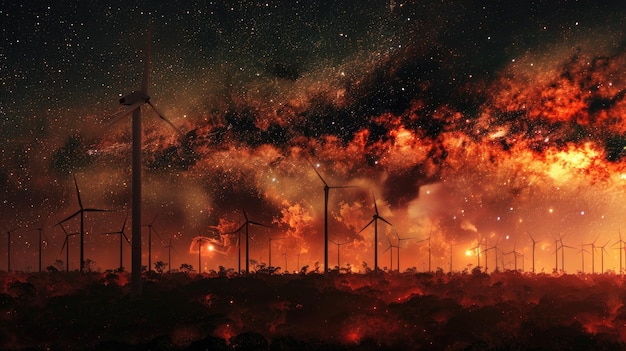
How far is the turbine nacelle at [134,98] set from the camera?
70.9m

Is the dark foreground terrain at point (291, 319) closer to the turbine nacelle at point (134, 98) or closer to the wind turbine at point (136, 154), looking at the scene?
the wind turbine at point (136, 154)

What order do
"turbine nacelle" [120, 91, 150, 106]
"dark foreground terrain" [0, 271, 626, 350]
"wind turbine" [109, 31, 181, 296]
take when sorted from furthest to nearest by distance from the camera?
"turbine nacelle" [120, 91, 150, 106], "wind turbine" [109, 31, 181, 296], "dark foreground terrain" [0, 271, 626, 350]

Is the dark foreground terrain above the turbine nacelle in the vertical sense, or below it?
below

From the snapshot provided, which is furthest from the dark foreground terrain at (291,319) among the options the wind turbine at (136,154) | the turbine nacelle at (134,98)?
the turbine nacelle at (134,98)

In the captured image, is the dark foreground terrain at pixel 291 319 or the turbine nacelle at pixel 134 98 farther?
the turbine nacelle at pixel 134 98

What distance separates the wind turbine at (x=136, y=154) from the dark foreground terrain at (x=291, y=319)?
3.44 m

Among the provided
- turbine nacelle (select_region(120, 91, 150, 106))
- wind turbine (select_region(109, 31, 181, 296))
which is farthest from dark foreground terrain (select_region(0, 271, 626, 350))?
turbine nacelle (select_region(120, 91, 150, 106))

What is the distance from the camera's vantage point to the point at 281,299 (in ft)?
239

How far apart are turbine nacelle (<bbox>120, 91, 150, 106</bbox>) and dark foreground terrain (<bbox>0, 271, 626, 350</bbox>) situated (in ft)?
71.7

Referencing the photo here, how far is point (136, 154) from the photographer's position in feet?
217

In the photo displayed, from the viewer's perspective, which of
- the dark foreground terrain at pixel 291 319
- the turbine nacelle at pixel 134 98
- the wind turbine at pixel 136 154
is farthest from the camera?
the turbine nacelle at pixel 134 98

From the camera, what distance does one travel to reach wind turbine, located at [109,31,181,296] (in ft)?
211

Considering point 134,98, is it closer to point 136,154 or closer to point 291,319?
point 136,154

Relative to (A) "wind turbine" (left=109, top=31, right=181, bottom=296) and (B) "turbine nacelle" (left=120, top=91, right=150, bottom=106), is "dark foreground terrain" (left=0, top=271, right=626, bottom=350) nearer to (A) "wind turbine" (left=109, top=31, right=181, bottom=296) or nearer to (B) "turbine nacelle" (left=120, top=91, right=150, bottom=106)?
(A) "wind turbine" (left=109, top=31, right=181, bottom=296)
